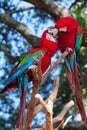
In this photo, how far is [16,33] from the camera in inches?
145

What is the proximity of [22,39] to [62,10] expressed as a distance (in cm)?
71

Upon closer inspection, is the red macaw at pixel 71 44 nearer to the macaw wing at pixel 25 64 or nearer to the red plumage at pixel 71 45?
the red plumage at pixel 71 45

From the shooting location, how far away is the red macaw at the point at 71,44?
1674mm

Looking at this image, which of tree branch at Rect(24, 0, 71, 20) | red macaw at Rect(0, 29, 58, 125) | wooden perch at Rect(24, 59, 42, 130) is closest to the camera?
wooden perch at Rect(24, 59, 42, 130)

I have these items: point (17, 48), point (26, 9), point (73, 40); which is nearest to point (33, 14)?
point (26, 9)

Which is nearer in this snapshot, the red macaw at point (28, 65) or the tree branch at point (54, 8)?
the red macaw at point (28, 65)

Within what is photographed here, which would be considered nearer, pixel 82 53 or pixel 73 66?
pixel 73 66

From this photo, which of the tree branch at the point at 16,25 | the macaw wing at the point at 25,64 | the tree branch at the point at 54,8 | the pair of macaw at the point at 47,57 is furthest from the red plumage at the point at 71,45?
the tree branch at the point at 16,25

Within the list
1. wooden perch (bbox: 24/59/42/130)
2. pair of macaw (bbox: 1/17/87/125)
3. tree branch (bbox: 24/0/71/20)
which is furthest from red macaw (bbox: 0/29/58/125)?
tree branch (bbox: 24/0/71/20)

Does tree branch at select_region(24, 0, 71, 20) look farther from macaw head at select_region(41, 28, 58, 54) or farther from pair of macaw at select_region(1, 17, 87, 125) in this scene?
macaw head at select_region(41, 28, 58, 54)

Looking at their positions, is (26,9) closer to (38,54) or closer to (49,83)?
(49,83)

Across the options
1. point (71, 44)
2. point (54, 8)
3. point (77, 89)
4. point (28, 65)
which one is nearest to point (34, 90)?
point (28, 65)

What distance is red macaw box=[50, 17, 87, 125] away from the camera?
1.67 meters

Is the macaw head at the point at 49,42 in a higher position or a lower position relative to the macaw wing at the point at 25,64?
higher
